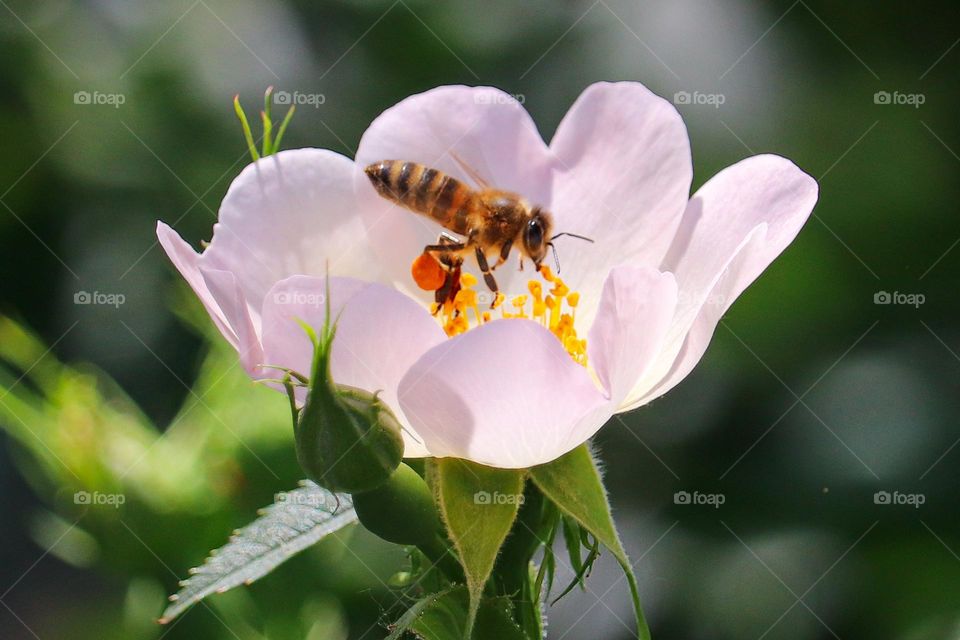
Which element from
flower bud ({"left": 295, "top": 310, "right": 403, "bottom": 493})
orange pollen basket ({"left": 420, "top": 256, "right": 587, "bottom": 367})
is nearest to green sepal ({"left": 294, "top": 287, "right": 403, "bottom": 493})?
flower bud ({"left": 295, "top": 310, "right": 403, "bottom": 493})

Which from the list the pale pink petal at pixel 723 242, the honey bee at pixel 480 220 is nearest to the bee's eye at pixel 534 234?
the honey bee at pixel 480 220

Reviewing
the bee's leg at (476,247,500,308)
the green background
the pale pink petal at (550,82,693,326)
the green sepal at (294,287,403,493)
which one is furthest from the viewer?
the green background

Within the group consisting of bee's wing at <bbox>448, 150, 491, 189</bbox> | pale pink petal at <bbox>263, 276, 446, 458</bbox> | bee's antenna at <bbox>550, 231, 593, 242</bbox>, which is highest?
bee's wing at <bbox>448, 150, 491, 189</bbox>

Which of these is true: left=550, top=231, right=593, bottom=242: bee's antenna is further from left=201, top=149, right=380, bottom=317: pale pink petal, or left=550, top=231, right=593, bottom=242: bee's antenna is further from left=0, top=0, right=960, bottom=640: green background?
left=0, top=0, right=960, bottom=640: green background

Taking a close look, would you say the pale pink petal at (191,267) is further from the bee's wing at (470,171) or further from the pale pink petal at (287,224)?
the bee's wing at (470,171)

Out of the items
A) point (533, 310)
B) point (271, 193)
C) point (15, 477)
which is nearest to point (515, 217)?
point (533, 310)

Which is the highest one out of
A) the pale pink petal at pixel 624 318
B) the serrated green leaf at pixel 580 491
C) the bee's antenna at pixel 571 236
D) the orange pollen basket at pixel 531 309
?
the bee's antenna at pixel 571 236
